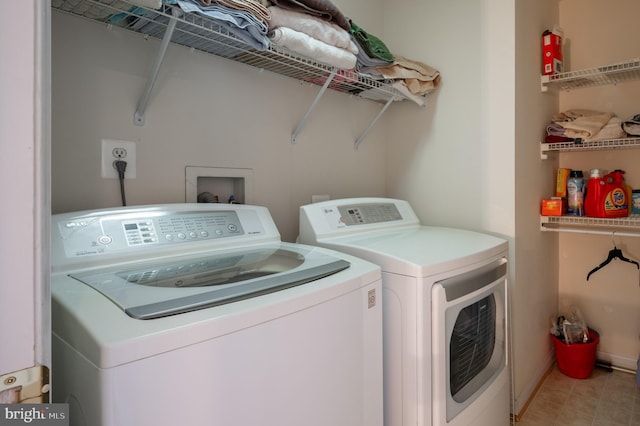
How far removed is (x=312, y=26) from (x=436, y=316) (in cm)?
122

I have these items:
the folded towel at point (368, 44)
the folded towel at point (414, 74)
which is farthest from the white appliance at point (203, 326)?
the folded towel at point (414, 74)

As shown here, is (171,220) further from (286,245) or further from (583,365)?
(583,365)

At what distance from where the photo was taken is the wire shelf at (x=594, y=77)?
201cm

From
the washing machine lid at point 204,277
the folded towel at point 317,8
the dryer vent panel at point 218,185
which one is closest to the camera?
the washing machine lid at point 204,277

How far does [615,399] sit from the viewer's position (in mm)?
2135

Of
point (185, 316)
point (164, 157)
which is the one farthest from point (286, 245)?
point (185, 316)

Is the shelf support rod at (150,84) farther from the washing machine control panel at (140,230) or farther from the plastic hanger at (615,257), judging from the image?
the plastic hanger at (615,257)

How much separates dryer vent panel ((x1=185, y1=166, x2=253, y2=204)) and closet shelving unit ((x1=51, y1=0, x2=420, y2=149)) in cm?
30

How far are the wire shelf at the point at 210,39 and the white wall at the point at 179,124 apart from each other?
1.8 inches

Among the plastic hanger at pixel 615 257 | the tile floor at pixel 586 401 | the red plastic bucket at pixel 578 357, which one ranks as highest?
the plastic hanger at pixel 615 257

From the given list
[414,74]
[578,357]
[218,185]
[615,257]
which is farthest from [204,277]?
[615,257]

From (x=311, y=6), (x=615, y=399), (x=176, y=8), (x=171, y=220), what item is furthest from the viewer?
(x=615, y=399)

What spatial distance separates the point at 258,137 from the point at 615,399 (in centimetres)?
262

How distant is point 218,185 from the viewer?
1.66 metres
